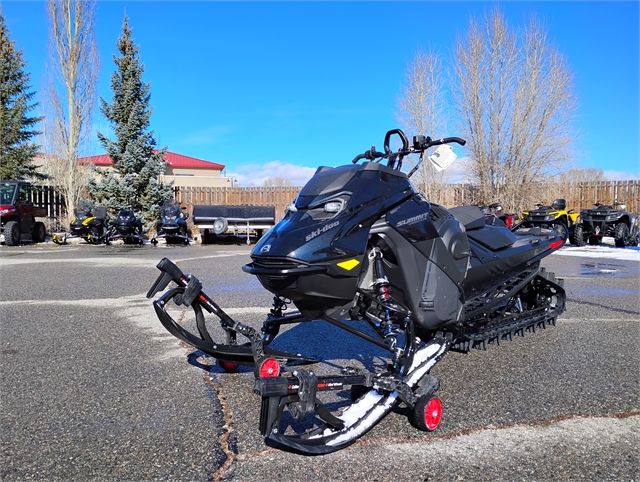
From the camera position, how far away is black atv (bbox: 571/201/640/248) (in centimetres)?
1577

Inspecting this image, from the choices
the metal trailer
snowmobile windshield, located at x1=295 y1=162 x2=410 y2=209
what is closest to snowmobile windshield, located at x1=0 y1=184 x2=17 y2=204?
the metal trailer

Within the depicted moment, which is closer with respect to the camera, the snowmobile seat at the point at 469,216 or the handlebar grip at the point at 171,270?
the handlebar grip at the point at 171,270

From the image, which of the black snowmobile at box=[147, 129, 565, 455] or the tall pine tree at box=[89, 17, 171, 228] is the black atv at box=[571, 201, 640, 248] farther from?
the tall pine tree at box=[89, 17, 171, 228]

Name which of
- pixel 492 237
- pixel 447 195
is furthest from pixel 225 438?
pixel 447 195

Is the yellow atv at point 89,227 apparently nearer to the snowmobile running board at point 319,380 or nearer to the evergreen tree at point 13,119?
the evergreen tree at point 13,119

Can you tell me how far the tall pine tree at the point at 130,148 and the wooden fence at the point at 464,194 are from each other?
3411 mm

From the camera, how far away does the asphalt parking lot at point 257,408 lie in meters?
2.40

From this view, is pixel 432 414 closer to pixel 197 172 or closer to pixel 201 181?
pixel 201 181

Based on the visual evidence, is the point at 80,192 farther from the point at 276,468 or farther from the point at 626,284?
the point at 276,468

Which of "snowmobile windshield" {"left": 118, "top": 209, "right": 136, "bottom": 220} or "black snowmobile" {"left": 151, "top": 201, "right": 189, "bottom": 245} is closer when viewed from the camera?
"snowmobile windshield" {"left": 118, "top": 209, "right": 136, "bottom": 220}

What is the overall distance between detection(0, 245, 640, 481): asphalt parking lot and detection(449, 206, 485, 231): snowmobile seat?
108 centimetres

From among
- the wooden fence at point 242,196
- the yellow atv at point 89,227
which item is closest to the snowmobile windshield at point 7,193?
the yellow atv at point 89,227

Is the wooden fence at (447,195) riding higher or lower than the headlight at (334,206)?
higher

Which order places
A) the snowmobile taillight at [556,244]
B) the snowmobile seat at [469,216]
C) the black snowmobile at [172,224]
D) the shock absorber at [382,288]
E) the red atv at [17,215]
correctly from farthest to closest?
the black snowmobile at [172,224], the red atv at [17,215], the snowmobile taillight at [556,244], the snowmobile seat at [469,216], the shock absorber at [382,288]
